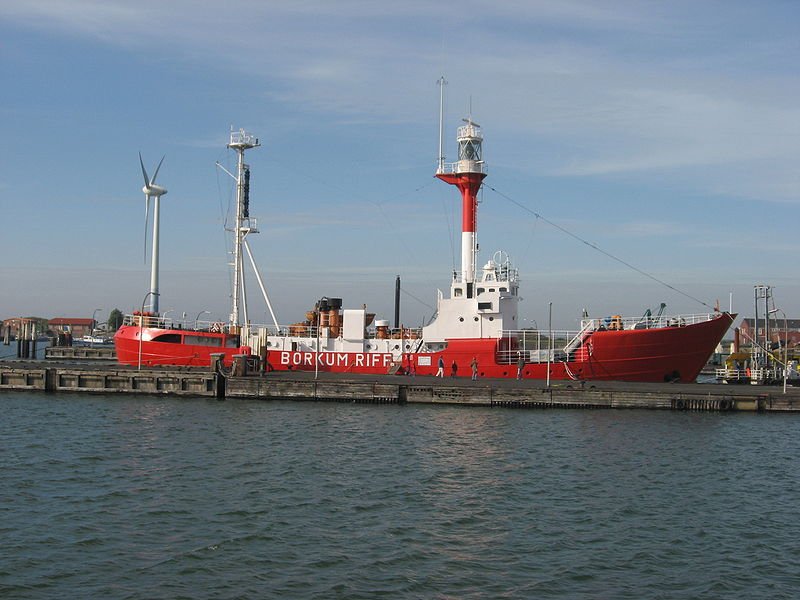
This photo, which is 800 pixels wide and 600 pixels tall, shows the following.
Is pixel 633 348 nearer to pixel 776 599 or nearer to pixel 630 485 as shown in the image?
pixel 630 485

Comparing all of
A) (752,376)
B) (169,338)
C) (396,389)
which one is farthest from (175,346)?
(752,376)

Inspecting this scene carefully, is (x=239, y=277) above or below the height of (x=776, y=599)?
above

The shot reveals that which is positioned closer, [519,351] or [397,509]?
[397,509]

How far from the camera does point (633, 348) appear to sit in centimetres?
4362

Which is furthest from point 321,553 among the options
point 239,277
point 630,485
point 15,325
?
point 15,325

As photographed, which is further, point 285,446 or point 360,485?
point 285,446

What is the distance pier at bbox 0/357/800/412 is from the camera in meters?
38.6

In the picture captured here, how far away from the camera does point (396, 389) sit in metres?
41.2

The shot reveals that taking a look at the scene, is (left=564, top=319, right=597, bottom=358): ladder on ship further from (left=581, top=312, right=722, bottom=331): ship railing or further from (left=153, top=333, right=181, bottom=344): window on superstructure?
(left=153, top=333, right=181, bottom=344): window on superstructure

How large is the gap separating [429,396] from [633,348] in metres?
11.6

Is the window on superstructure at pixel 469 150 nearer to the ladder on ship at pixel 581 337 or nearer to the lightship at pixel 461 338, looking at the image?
the lightship at pixel 461 338

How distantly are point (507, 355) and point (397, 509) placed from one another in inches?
1018

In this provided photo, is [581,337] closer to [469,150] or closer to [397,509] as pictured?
[469,150]

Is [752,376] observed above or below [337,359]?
below
